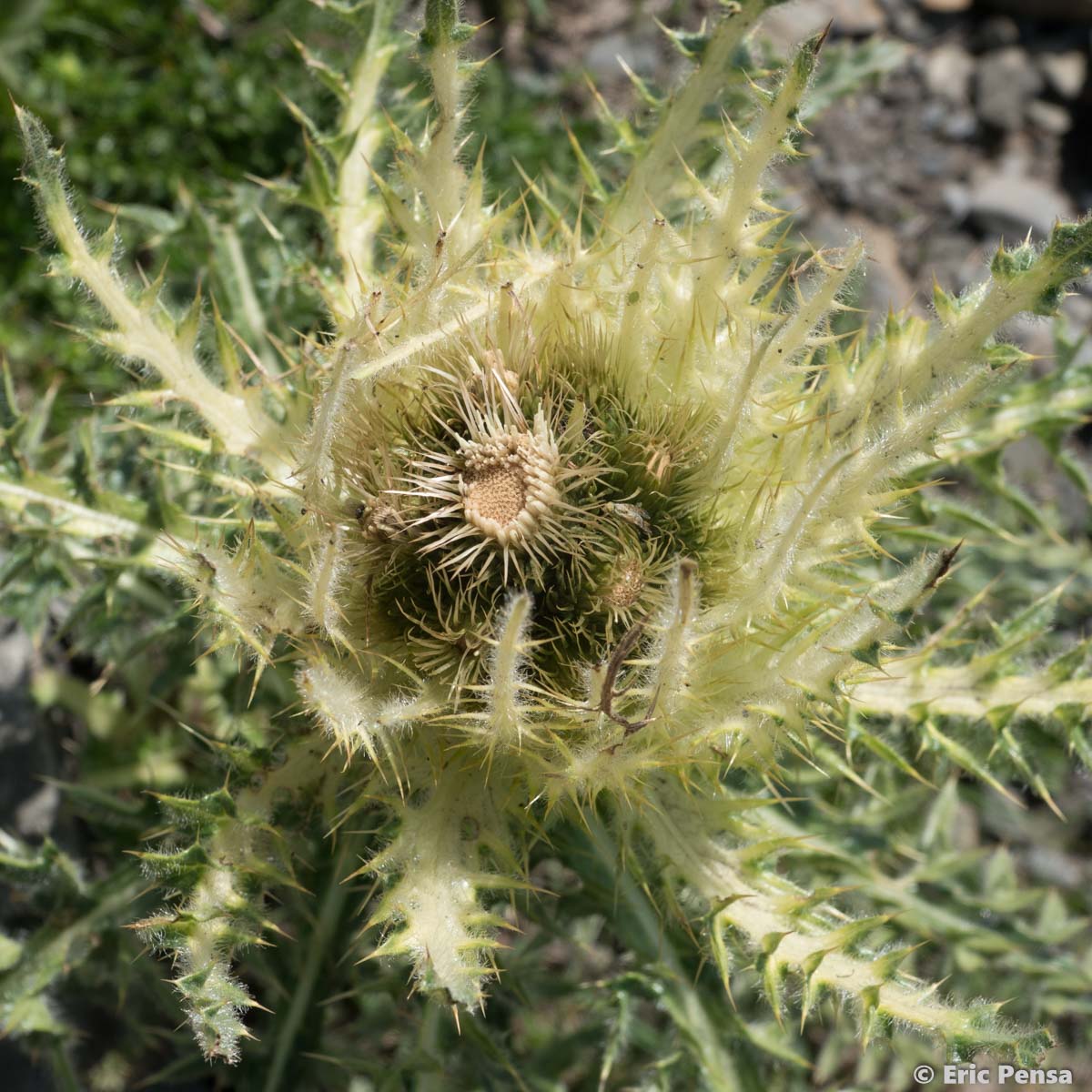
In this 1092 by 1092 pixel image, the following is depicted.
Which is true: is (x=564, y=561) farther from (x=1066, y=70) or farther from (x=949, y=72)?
(x=1066, y=70)

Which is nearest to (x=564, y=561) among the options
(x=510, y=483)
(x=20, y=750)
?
(x=510, y=483)

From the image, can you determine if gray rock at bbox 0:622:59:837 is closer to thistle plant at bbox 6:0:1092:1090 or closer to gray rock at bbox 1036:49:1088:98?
thistle plant at bbox 6:0:1092:1090

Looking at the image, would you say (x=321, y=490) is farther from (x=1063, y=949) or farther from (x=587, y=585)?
(x=1063, y=949)

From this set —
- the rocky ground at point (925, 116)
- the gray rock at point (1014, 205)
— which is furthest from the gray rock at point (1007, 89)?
the gray rock at point (1014, 205)

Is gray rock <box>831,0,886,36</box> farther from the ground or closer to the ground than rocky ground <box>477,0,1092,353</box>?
farther from the ground

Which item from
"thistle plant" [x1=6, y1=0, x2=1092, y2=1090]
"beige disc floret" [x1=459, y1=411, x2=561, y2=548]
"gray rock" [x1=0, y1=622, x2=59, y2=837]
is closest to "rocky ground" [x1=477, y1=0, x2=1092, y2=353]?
"thistle plant" [x1=6, y1=0, x2=1092, y2=1090]

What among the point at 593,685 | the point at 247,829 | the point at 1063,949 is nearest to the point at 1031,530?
the point at 1063,949

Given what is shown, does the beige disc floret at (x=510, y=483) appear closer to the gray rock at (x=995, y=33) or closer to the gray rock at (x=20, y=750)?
the gray rock at (x=20, y=750)
